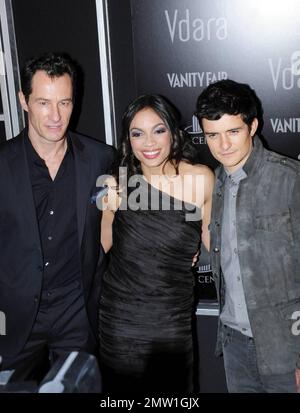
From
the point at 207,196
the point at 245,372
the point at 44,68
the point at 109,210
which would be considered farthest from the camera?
the point at 109,210

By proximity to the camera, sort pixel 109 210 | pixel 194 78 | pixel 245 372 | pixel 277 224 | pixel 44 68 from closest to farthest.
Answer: pixel 277 224 < pixel 245 372 < pixel 44 68 < pixel 109 210 < pixel 194 78

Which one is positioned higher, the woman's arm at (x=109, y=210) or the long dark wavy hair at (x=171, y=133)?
the long dark wavy hair at (x=171, y=133)

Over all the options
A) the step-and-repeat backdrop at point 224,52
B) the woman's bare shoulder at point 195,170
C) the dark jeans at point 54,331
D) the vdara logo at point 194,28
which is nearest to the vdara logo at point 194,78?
the step-and-repeat backdrop at point 224,52

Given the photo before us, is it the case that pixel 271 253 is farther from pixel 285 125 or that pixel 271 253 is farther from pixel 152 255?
pixel 285 125

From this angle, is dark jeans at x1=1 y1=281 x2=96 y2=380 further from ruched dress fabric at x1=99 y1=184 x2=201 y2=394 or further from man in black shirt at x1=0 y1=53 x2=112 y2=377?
ruched dress fabric at x1=99 y1=184 x2=201 y2=394

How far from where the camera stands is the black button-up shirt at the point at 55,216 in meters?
2.33

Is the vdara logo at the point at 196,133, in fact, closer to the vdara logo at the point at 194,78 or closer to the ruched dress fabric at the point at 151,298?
the vdara logo at the point at 194,78

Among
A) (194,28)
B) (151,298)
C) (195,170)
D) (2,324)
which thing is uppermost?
(194,28)

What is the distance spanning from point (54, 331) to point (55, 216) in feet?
1.92

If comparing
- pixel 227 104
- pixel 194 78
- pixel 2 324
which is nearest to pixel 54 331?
pixel 2 324

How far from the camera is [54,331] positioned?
244 cm

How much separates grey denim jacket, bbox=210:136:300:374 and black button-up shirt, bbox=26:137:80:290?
32.2 inches

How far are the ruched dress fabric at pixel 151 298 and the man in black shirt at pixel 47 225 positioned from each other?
162 mm

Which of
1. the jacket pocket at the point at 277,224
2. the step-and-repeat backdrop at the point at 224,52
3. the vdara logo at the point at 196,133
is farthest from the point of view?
the vdara logo at the point at 196,133
